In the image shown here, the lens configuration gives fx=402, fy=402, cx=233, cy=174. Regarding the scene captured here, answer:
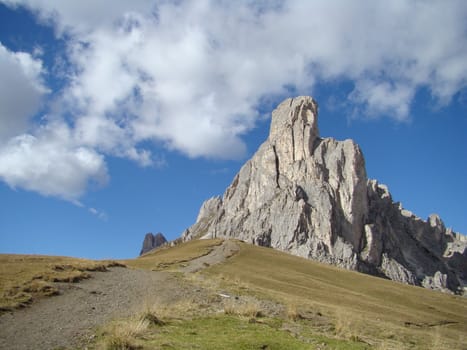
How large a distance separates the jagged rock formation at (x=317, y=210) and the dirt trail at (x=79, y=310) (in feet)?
330

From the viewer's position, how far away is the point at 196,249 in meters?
69.8

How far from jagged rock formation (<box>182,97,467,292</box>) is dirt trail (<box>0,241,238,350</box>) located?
101 m

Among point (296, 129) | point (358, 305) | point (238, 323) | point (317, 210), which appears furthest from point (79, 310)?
point (296, 129)

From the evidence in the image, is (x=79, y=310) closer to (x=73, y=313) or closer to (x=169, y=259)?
(x=73, y=313)

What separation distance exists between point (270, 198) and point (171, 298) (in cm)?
12781

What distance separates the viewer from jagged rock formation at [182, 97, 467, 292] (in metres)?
131

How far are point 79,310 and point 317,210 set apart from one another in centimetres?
12399

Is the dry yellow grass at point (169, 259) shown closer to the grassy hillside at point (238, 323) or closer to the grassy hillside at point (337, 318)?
the grassy hillside at point (337, 318)

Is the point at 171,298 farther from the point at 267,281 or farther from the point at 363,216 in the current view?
the point at 363,216

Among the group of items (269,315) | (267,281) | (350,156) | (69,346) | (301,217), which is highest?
(350,156)

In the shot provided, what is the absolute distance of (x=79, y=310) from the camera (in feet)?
57.0

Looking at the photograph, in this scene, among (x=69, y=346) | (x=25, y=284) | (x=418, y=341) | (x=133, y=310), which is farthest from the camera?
(x=25, y=284)

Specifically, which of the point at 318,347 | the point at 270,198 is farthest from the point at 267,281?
the point at 270,198

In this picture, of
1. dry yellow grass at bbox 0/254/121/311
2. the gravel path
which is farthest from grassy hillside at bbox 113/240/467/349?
dry yellow grass at bbox 0/254/121/311
